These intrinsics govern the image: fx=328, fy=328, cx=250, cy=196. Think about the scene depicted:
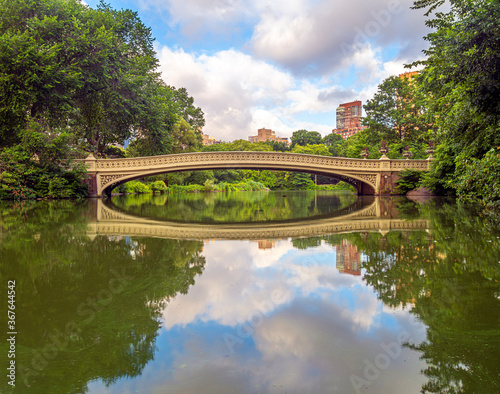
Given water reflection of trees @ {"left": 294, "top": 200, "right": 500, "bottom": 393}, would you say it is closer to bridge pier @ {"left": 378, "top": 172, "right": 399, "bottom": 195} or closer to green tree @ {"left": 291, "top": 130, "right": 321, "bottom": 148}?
bridge pier @ {"left": 378, "top": 172, "right": 399, "bottom": 195}

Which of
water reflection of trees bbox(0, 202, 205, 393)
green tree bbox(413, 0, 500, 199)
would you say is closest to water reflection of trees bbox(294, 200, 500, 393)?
water reflection of trees bbox(0, 202, 205, 393)

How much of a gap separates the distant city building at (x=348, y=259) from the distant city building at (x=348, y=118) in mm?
95053

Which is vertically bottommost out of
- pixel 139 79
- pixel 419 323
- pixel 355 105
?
pixel 419 323

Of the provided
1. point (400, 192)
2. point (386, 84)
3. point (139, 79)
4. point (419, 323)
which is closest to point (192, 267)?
point (419, 323)

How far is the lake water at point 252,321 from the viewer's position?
123cm

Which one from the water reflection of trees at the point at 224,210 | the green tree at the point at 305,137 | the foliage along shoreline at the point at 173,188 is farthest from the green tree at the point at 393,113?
the green tree at the point at 305,137

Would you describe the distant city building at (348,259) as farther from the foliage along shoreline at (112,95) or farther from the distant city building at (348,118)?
the distant city building at (348,118)

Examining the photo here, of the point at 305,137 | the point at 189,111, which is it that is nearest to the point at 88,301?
the point at 189,111

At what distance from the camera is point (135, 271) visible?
268 cm

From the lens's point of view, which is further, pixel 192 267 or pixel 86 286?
pixel 192 267

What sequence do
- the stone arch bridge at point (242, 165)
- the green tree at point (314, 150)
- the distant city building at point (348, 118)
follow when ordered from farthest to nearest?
the distant city building at point (348, 118) < the green tree at point (314, 150) < the stone arch bridge at point (242, 165)

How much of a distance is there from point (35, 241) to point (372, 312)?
391cm

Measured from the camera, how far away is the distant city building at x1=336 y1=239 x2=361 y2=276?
275 cm

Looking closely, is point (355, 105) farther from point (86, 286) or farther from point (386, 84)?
point (86, 286)
